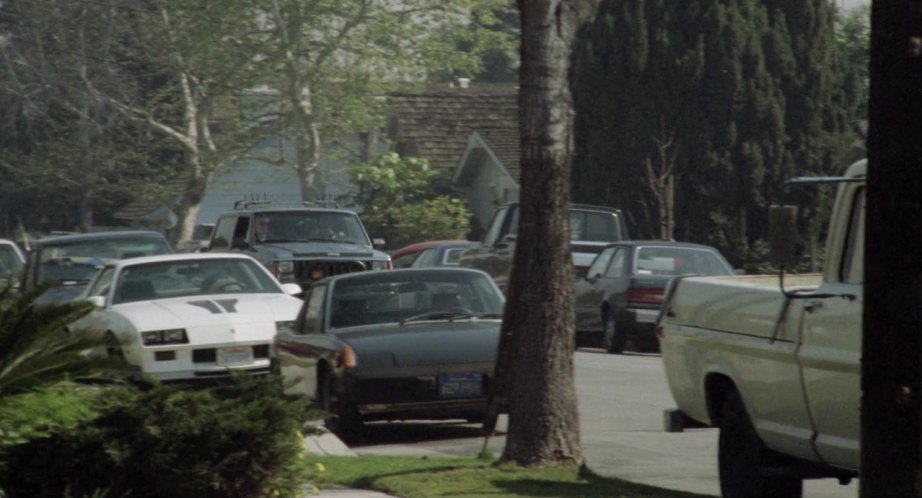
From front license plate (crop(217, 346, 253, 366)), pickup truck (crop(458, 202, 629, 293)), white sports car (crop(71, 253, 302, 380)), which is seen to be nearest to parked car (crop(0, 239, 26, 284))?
white sports car (crop(71, 253, 302, 380))

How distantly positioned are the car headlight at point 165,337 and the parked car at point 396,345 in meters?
1.13

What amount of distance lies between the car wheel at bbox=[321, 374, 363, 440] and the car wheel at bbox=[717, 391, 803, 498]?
4440mm

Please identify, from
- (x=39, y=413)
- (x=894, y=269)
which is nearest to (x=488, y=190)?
(x=39, y=413)

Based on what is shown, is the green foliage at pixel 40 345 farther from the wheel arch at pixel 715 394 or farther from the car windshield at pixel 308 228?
the car windshield at pixel 308 228

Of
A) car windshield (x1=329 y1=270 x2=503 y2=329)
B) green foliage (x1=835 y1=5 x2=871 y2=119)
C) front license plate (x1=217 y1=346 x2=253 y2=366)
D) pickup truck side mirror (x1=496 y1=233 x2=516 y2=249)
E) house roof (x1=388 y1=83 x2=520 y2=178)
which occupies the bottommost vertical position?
front license plate (x1=217 y1=346 x2=253 y2=366)

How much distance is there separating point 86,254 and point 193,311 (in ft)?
18.6

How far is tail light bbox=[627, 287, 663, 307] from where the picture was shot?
23438 mm

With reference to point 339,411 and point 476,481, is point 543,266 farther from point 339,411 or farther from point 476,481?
point 339,411

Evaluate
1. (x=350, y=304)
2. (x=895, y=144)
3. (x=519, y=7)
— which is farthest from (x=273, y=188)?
(x=895, y=144)

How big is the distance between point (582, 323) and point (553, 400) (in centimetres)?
1493

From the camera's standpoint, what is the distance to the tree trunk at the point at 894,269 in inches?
233

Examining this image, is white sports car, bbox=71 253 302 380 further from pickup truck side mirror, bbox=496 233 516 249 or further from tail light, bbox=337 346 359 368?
pickup truck side mirror, bbox=496 233 516 249

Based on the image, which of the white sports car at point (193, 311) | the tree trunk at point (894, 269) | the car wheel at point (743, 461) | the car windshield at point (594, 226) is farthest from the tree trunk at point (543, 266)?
the car windshield at point (594, 226)

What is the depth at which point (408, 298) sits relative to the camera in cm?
1479
